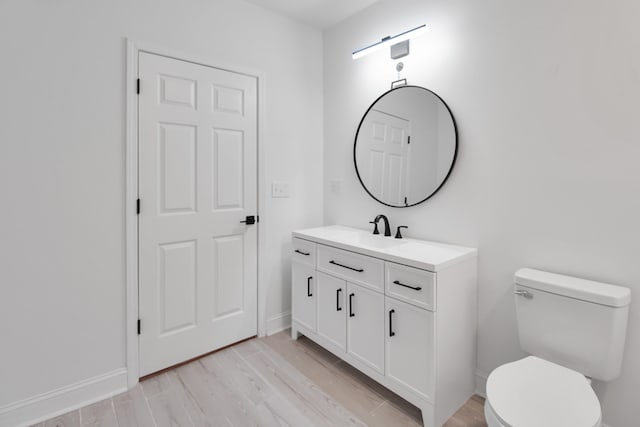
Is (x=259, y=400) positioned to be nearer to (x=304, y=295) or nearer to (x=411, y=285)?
(x=304, y=295)

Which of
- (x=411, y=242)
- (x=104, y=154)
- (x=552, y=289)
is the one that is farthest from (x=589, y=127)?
(x=104, y=154)

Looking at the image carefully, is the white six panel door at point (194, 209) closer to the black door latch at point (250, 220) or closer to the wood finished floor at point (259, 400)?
the black door latch at point (250, 220)

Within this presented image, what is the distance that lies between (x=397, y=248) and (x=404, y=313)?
0.38 metres

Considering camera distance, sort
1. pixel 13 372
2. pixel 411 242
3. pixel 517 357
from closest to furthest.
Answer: pixel 13 372 < pixel 517 357 < pixel 411 242

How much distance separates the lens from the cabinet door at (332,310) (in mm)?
2004

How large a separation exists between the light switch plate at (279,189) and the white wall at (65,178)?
104 cm

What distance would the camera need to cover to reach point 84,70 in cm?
169

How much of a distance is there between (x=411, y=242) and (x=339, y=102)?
4.46 feet

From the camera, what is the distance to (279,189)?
257cm

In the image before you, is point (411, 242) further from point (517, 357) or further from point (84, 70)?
point (84, 70)

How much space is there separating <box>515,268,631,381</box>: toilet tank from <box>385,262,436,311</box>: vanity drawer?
415 millimetres

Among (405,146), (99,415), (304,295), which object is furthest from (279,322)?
(405,146)

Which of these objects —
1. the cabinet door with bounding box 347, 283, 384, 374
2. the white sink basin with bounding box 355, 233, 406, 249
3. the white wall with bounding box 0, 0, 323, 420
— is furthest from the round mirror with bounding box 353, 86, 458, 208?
the white wall with bounding box 0, 0, 323, 420

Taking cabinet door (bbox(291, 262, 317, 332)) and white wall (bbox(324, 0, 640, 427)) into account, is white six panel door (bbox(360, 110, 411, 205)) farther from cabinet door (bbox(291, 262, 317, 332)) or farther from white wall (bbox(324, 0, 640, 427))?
Answer: cabinet door (bbox(291, 262, 317, 332))
